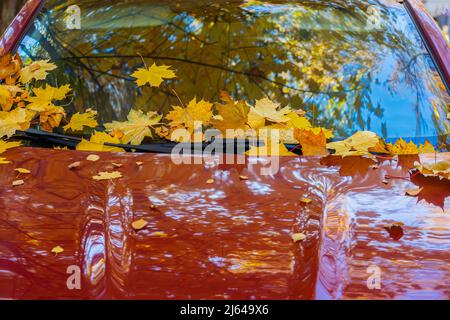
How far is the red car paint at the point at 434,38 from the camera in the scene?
2.68 metres

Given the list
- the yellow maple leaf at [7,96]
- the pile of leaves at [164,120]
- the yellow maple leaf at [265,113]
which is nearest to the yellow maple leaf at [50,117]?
the pile of leaves at [164,120]

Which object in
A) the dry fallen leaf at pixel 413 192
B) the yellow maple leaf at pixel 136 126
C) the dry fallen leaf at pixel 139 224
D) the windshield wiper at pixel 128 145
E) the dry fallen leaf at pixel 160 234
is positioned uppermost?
the yellow maple leaf at pixel 136 126

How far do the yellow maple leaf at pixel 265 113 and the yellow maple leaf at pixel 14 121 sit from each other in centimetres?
82

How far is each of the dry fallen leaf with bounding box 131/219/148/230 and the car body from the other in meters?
0.01

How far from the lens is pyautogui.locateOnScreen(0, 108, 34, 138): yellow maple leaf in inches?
94.6

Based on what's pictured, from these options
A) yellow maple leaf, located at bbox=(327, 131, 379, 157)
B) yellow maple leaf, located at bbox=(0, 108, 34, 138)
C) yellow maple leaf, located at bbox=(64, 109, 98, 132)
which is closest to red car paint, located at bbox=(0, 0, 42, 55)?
yellow maple leaf, located at bbox=(0, 108, 34, 138)

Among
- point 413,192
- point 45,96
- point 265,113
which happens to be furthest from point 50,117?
point 413,192

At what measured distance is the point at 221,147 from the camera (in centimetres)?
226

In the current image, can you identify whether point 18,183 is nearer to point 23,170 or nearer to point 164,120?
point 23,170

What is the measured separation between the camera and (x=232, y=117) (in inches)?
94.3

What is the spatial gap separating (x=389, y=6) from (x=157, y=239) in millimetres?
1707

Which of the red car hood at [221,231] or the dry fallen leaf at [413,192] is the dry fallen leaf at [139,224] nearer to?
the red car hood at [221,231]

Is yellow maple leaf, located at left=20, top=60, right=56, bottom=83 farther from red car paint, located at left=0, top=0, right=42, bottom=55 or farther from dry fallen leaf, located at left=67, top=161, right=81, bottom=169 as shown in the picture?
dry fallen leaf, located at left=67, top=161, right=81, bottom=169
